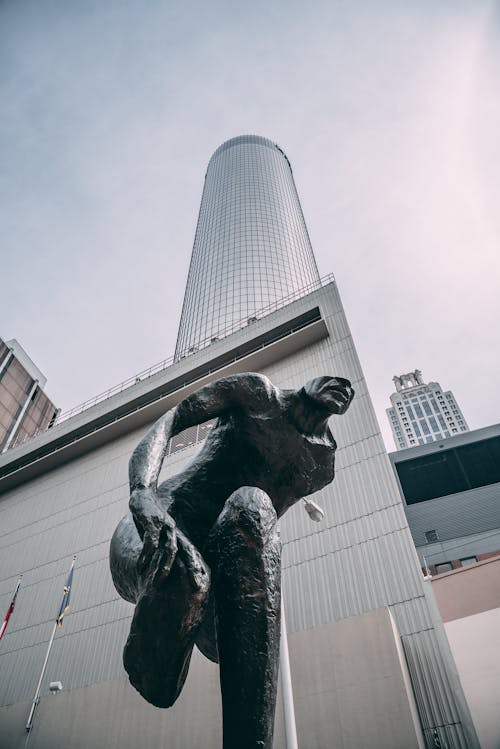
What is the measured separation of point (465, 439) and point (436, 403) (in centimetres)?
8089

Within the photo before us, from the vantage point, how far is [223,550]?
3027mm

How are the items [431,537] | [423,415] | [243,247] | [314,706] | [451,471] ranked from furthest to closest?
[423,415]
[243,247]
[451,471]
[431,537]
[314,706]

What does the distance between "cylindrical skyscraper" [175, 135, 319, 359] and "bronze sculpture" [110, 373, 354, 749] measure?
3931 cm

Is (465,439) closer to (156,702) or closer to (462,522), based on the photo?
(462,522)

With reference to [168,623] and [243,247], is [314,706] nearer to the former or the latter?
[168,623]

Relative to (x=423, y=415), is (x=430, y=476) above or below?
below

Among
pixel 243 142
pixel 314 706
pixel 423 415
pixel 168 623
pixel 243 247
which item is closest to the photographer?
pixel 168 623

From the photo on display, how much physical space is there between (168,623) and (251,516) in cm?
80

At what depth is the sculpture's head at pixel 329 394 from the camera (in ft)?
12.8

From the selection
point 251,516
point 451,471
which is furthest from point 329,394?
point 451,471

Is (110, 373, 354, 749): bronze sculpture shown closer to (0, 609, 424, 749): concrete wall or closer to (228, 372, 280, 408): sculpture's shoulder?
(228, 372, 280, 408): sculpture's shoulder

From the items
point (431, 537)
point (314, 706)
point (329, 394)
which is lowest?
point (314, 706)

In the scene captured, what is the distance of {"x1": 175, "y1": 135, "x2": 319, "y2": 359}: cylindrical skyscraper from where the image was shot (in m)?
53.4

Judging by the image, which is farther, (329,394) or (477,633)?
(477,633)
